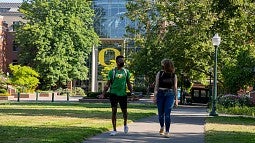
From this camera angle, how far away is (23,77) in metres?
62.4

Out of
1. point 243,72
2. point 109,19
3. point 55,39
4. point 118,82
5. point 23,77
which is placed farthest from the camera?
point 109,19

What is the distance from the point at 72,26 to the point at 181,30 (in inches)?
1449

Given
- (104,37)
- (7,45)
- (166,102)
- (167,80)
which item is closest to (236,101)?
(166,102)

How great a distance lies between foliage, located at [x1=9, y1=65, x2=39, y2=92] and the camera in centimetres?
6144

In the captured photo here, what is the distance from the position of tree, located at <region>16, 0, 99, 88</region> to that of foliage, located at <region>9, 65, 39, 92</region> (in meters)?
8.76

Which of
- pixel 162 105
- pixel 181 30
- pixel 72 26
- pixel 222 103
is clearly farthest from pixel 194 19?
pixel 72 26

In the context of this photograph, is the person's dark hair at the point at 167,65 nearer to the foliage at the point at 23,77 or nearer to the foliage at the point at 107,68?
the foliage at the point at 23,77

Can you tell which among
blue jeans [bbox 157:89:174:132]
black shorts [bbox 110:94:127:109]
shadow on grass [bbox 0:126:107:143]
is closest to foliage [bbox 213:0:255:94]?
blue jeans [bbox 157:89:174:132]

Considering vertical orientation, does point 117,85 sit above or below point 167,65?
below

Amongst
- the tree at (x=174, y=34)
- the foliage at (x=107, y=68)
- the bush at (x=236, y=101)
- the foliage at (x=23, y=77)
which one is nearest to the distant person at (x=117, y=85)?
the bush at (x=236, y=101)

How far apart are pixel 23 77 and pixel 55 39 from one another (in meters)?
11.7

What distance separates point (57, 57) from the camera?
72.3 m

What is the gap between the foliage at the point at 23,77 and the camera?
2419 inches

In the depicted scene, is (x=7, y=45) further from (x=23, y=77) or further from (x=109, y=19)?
(x=23, y=77)
